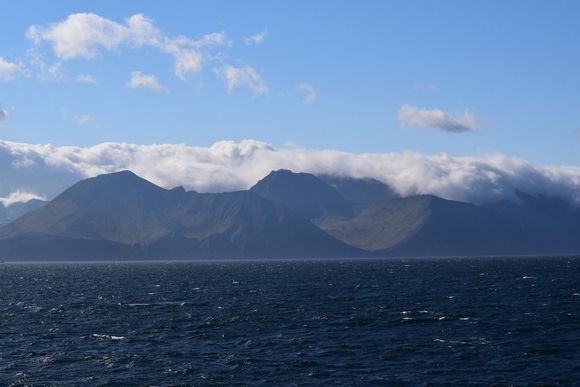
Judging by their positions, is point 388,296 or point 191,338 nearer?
point 191,338

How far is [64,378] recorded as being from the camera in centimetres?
7638

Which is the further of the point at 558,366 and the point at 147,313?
the point at 147,313

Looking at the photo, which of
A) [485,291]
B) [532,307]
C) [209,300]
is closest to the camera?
[532,307]

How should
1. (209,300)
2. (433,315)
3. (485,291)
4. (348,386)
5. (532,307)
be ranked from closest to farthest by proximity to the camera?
(348,386)
(433,315)
(532,307)
(209,300)
(485,291)

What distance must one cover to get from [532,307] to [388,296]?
124ft

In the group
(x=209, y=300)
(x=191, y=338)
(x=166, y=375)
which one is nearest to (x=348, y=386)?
(x=166, y=375)

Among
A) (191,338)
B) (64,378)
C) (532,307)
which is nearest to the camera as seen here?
(64,378)

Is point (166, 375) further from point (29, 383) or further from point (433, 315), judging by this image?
point (433, 315)

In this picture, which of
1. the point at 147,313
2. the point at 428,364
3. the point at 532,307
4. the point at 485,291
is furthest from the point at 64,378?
the point at 485,291

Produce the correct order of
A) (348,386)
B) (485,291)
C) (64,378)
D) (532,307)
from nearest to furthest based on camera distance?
(348,386)
(64,378)
(532,307)
(485,291)

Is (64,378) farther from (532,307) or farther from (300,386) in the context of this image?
(532,307)

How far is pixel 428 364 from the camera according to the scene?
267 feet

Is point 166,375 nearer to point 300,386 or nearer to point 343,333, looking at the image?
point 300,386

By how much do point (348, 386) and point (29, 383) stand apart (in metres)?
30.5
